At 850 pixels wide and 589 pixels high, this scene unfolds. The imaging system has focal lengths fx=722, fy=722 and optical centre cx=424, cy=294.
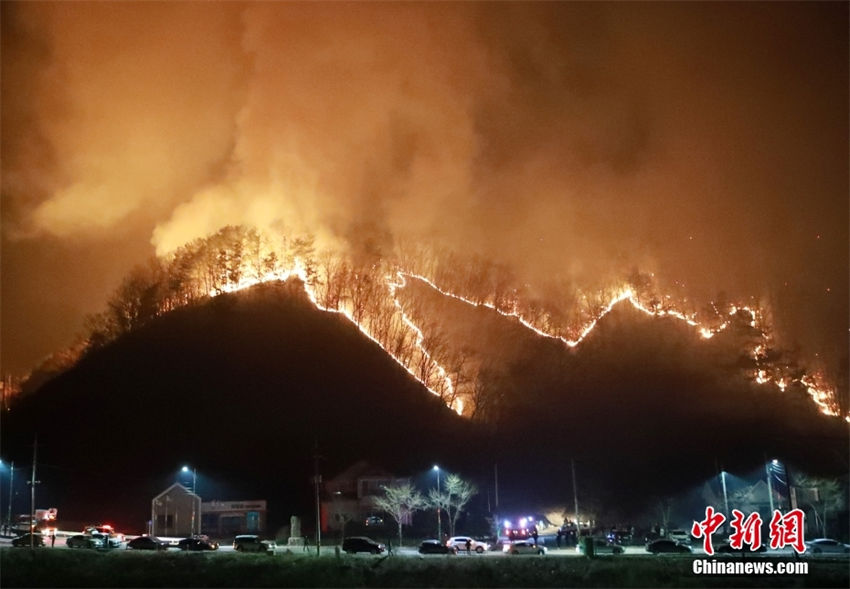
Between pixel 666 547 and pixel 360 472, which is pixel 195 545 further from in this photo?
pixel 666 547

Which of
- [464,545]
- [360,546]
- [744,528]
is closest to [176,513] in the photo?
[360,546]

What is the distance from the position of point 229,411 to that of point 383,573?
43548 millimetres

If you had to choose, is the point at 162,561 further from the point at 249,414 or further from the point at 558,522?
the point at 249,414

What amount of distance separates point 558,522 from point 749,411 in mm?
22507

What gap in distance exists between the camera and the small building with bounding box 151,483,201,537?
160 ft

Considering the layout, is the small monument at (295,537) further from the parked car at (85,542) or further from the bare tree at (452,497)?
the parked car at (85,542)

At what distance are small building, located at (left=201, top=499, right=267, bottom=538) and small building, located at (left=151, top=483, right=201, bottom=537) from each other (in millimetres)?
714

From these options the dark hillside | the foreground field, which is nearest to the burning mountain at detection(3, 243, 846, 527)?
the dark hillside

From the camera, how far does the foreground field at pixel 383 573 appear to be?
23391 millimetres

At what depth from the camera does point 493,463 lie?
59875 millimetres

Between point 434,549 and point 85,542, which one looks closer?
point 434,549

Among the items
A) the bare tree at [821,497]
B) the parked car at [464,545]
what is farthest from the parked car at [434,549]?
the bare tree at [821,497]

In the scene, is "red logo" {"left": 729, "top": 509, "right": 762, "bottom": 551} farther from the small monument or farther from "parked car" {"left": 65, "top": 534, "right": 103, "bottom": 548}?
"parked car" {"left": 65, "top": 534, "right": 103, "bottom": 548}

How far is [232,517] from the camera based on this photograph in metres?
50.2
